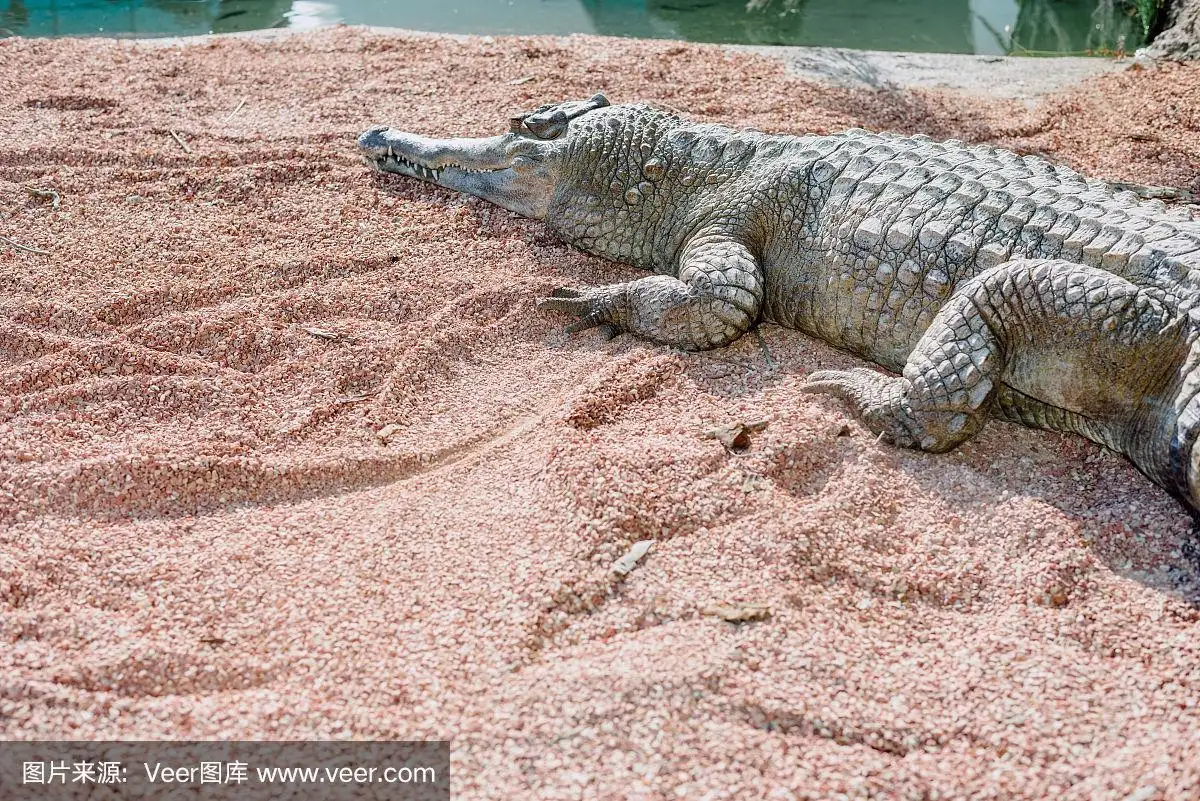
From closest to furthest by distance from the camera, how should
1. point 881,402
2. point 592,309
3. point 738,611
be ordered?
point 738,611 → point 881,402 → point 592,309

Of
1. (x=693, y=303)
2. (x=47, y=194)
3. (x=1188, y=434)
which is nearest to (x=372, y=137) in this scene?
(x=47, y=194)

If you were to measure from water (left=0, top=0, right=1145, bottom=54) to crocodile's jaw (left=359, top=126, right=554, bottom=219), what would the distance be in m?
4.36

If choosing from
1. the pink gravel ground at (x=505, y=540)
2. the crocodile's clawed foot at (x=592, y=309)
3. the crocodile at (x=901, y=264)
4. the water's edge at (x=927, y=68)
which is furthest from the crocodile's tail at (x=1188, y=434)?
the water's edge at (x=927, y=68)

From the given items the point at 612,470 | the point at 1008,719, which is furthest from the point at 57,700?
the point at 1008,719

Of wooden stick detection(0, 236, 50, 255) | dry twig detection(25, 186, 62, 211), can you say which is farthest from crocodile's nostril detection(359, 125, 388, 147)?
Result: wooden stick detection(0, 236, 50, 255)

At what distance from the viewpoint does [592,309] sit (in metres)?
4.46

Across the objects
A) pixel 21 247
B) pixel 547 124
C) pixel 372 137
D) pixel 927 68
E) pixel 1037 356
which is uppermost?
pixel 927 68

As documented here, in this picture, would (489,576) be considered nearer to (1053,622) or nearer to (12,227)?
(1053,622)

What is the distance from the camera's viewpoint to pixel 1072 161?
595 cm

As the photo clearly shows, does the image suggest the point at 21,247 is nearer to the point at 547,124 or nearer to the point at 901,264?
the point at 547,124

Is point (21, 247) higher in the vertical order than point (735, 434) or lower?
higher

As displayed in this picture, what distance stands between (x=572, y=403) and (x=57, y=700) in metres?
1.97

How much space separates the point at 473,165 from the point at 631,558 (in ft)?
10.1

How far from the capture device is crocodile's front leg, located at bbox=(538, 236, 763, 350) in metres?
4.28
